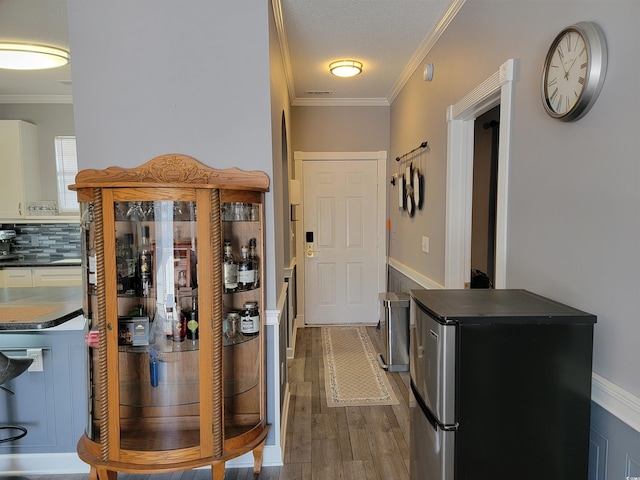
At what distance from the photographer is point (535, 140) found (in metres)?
1.62

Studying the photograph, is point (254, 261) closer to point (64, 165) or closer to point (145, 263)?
point (145, 263)

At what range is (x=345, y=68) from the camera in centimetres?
338

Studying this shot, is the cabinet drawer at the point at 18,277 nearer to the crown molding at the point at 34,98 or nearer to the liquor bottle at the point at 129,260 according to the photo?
the crown molding at the point at 34,98

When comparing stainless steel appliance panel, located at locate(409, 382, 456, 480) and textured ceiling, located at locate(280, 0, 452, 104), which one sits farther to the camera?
textured ceiling, located at locate(280, 0, 452, 104)

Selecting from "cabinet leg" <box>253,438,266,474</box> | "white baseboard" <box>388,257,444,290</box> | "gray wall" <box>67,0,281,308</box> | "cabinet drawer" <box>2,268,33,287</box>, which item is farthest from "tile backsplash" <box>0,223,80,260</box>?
"white baseboard" <box>388,257,444,290</box>

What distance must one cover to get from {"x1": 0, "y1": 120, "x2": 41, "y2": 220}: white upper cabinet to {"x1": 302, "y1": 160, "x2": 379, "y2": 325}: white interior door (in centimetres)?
308

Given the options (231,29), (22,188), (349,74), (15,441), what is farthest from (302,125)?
(15,441)

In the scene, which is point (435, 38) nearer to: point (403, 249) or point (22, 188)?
point (403, 249)

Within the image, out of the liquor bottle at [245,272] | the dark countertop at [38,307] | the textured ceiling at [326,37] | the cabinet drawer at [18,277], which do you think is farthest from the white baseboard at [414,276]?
the cabinet drawer at [18,277]

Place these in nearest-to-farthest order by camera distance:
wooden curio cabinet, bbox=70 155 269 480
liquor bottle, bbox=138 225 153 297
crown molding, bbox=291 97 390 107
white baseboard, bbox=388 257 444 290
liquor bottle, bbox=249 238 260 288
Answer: wooden curio cabinet, bbox=70 155 269 480
liquor bottle, bbox=138 225 153 297
liquor bottle, bbox=249 238 260 288
white baseboard, bbox=388 257 444 290
crown molding, bbox=291 97 390 107

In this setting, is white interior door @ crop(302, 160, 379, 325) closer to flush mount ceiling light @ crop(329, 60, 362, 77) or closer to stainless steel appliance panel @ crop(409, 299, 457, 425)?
flush mount ceiling light @ crop(329, 60, 362, 77)

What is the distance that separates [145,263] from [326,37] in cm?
218

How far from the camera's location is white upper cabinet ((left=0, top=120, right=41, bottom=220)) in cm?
401

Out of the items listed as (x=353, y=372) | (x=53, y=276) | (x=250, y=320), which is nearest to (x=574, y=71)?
(x=250, y=320)
